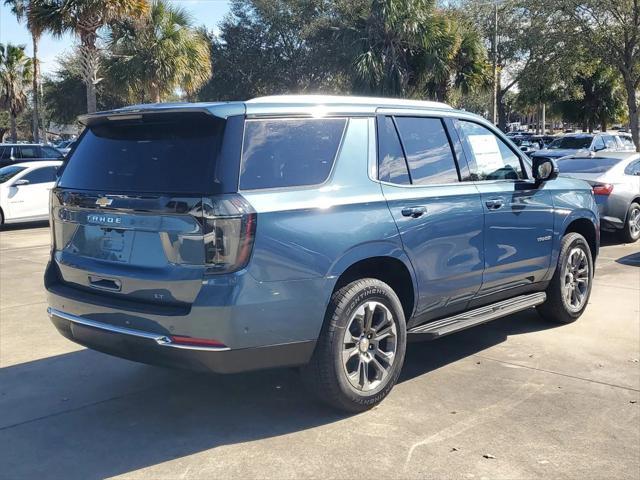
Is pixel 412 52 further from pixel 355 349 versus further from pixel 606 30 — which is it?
pixel 355 349

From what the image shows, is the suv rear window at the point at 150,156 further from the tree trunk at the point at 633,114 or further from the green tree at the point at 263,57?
the green tree at the point at 263,57

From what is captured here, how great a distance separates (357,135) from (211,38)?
109 ft

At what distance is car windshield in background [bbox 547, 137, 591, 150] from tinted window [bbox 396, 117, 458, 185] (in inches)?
675

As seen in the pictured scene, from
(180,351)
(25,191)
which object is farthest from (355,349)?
(25,191)

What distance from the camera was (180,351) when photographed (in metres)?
3.71

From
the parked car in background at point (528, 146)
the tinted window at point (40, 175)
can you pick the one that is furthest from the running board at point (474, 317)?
the parked car in background at point (528, 146)

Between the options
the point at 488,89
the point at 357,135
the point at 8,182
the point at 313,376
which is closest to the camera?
the point at 313,376

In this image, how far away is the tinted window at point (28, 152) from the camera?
18906 mm

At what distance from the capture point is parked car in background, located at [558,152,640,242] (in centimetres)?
1132

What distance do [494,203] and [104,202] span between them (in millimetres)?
2929

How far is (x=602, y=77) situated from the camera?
1452 inches

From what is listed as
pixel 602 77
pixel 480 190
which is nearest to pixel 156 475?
pixel 480 190

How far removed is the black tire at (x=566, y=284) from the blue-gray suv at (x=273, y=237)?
4.22 feet

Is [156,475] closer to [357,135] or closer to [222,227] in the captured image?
[222,227]
